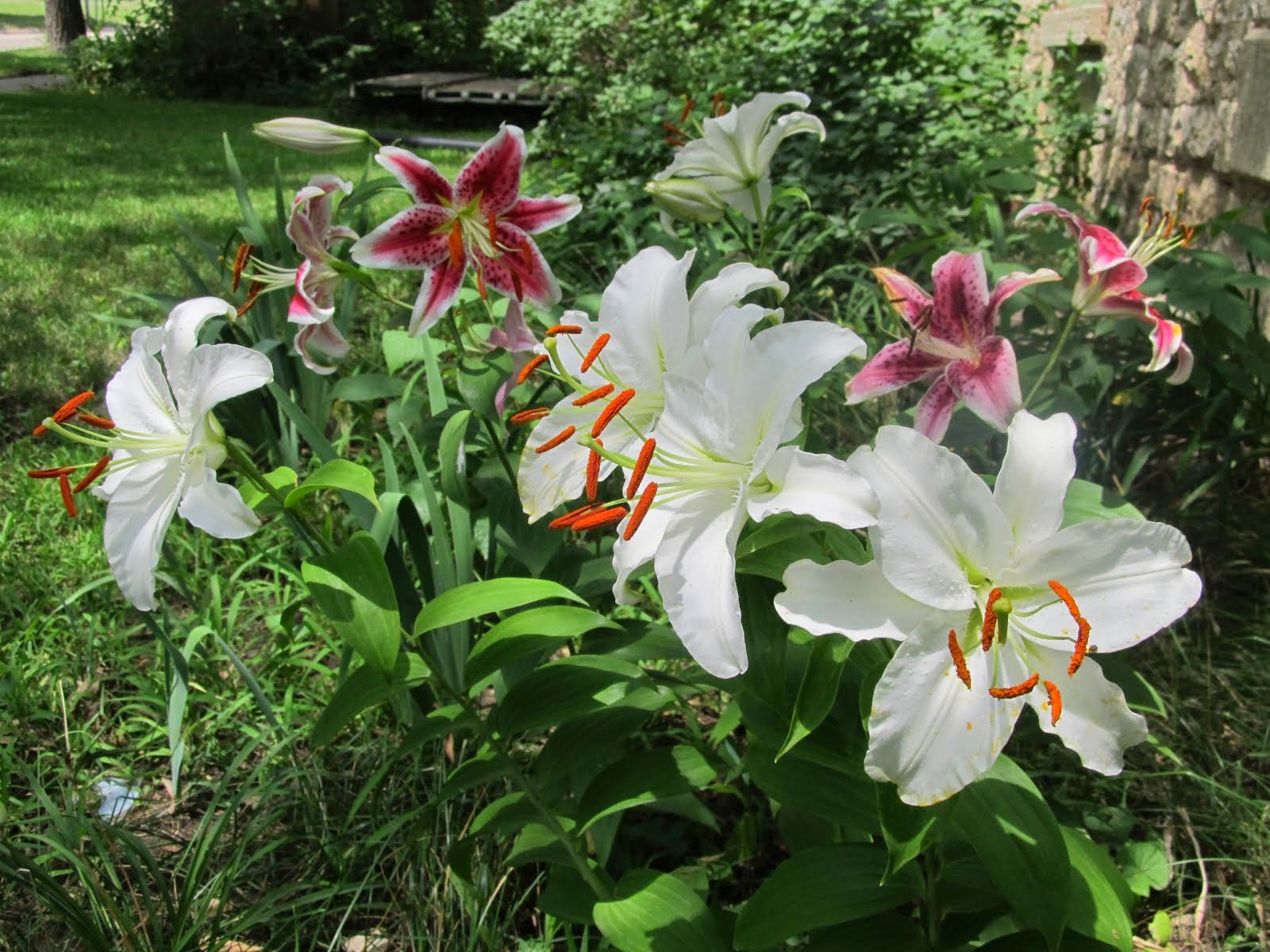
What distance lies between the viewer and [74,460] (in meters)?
2.54

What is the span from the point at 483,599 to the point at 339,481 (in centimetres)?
19

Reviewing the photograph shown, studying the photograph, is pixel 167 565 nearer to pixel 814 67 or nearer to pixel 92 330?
pixel 92 330

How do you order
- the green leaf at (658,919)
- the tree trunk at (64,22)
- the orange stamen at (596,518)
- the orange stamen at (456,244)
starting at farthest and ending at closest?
the tree trunk at (64,22) < the orange stamen at (456,244) < the green leaf at (658,919) < the orange stamen at (596,518)

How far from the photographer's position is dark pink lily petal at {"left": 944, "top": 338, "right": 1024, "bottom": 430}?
1097 millimetres

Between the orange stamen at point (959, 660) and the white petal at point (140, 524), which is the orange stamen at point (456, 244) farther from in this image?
the orange stamen at point (959, 660)

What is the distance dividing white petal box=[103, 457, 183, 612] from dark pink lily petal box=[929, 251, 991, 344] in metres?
0.81

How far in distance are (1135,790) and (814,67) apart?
3.19 metres

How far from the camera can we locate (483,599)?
108 cm

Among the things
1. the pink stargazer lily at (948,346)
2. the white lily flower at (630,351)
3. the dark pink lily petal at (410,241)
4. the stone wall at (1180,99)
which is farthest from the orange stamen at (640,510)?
the stone wall at (1180,99)

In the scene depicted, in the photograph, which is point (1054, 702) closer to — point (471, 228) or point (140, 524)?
point (140, 524)

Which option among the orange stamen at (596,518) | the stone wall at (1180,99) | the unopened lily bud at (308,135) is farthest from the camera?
the stone wall at (1180,99)

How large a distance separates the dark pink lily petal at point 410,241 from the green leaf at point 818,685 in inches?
32.7

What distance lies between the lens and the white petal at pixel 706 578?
774 mm

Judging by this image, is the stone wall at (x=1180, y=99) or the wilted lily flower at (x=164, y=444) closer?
the wilted lily flower at (x=164, y=444)
